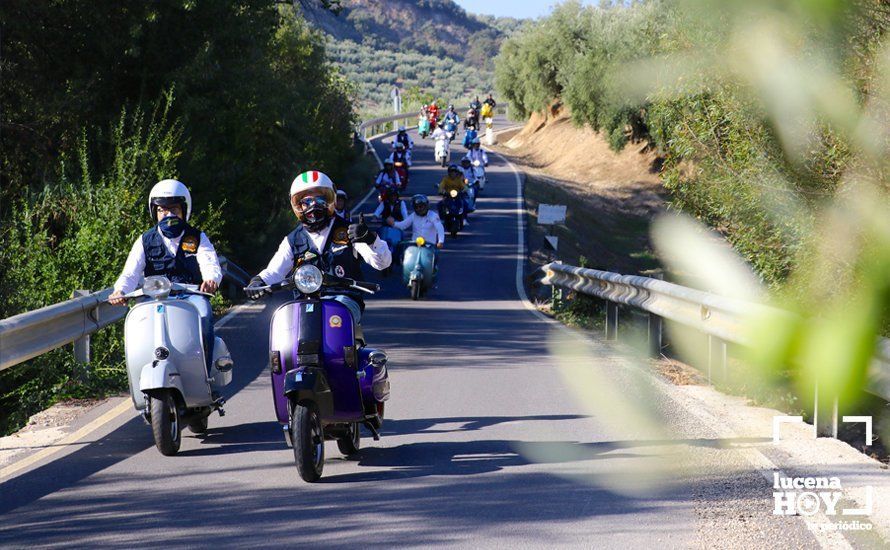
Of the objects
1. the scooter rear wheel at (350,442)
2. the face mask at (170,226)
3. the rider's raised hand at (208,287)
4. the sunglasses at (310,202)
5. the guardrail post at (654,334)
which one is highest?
the sunglasses at (310,202)

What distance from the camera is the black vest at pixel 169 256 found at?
927 centimetres

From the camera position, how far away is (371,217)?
38156 millimetres

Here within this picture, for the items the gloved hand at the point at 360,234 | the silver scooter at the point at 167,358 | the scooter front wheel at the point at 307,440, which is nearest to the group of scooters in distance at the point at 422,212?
the silver scooter at the point at 167,358

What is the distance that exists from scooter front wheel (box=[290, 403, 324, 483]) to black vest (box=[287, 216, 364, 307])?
1.14 meters

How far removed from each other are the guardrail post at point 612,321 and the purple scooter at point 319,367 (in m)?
8.49

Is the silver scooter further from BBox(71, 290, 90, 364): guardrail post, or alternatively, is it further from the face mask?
BBox(71, 290, 90, 364): guardrail post

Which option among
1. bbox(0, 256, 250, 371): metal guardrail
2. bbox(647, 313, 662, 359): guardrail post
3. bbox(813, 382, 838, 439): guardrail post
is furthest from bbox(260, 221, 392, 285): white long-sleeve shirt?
bbox(647, 313, 662, 359): guardrail post

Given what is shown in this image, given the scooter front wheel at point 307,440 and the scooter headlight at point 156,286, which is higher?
the scooter headlight at point 156,286

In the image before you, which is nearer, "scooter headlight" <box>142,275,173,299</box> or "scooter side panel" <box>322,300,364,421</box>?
"scooter side panel" <box>322,300,364,421</box>

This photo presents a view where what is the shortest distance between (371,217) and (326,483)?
3073cm

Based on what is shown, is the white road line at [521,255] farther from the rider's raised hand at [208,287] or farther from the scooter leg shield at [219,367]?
the rider's raised hand at [208,287]

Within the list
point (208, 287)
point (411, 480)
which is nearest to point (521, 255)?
point (208, 287)

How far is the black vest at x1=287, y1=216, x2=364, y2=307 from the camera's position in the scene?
28.1 feet

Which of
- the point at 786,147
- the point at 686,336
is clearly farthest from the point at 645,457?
the point at 686,336
